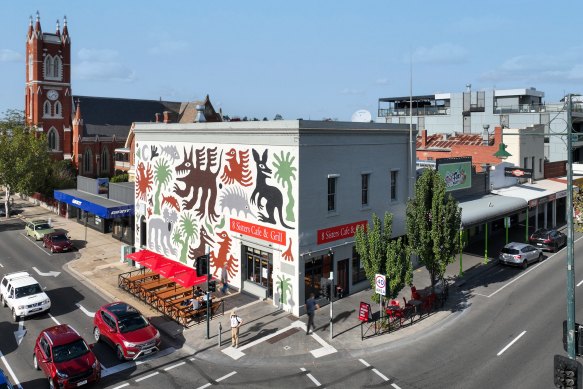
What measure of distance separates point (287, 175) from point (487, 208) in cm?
1764

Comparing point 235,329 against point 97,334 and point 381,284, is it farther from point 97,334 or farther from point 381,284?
point 381,284

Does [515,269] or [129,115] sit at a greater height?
[129,115]

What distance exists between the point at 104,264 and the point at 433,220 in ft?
78.2

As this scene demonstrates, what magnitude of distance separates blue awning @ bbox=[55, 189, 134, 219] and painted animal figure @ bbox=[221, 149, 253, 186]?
14.4 meters

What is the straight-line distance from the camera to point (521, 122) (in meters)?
Result: 76.6

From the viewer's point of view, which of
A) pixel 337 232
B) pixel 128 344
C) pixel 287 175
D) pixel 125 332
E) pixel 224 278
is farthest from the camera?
pixel 224 278

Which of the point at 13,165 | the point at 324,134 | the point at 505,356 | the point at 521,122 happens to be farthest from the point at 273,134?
the point at 521,122

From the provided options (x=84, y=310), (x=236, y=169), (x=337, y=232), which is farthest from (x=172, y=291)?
(x=337, y=232)

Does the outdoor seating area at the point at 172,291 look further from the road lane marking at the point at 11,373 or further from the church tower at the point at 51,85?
the church tower at the point at 51,85

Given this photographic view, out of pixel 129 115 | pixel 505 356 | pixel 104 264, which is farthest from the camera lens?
pixel 129 115

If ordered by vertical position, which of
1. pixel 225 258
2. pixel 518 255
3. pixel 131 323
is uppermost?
pixel 225 258

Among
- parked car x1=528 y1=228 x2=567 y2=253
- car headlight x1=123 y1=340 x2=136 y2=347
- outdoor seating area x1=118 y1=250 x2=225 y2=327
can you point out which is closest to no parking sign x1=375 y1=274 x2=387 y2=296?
outdoor seating area x1=118 y1=250 x2=225 y2=327

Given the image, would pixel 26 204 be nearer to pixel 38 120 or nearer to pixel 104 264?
pixel 38 120

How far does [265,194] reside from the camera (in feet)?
87.4
